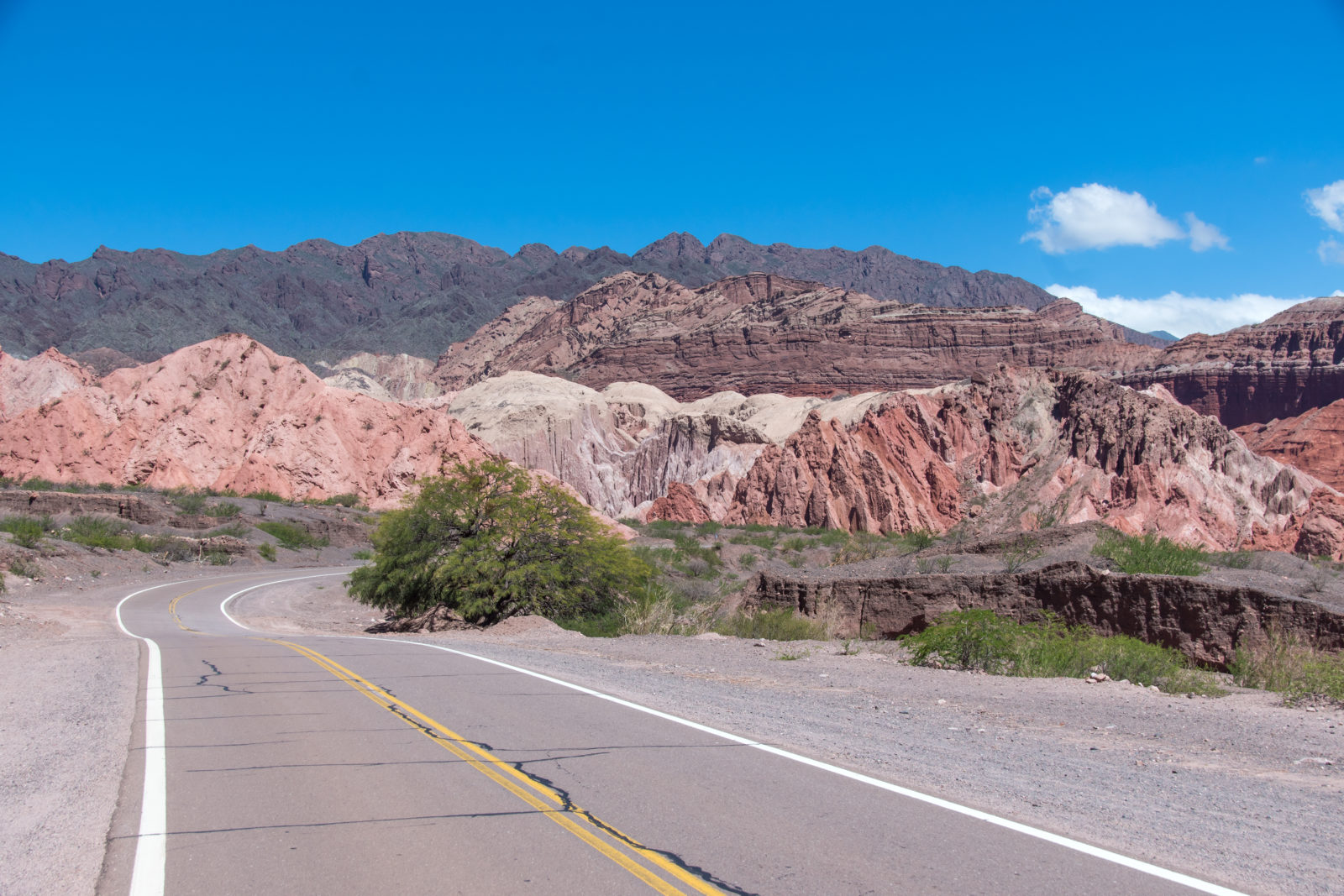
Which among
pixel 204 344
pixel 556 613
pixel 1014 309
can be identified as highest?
pixel 1014 309

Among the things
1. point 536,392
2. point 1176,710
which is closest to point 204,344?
point 536,392

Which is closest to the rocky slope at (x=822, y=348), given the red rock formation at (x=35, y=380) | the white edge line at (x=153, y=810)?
the red rock formation at (x=35, y=380)

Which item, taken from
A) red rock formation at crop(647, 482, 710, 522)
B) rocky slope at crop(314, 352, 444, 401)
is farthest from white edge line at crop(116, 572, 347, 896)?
rocky slope at crop(314, 352, 444, 401)

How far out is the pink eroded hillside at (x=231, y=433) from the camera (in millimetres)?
52031

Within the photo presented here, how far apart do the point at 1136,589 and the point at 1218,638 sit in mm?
1270

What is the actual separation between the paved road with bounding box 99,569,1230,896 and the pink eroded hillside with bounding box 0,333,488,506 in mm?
44102

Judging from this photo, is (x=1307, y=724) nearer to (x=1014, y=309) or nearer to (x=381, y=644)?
(x=381, y=644)

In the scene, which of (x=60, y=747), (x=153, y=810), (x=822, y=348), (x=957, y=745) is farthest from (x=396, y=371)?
(x=153, y=810)

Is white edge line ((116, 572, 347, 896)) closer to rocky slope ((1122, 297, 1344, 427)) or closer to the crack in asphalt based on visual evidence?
the crack in asphalt

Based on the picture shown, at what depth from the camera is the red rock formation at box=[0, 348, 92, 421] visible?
6306cm

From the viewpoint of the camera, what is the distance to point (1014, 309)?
13288 centimetres

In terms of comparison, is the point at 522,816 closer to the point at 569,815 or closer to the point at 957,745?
the point at 569,815

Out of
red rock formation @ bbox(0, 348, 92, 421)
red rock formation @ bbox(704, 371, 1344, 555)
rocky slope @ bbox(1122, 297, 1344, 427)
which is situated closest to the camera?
red rock formation @ bbox(704, 371, 1344, 555)

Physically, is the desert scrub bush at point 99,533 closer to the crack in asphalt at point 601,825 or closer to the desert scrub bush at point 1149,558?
the crack in asphalt at point 601,825
